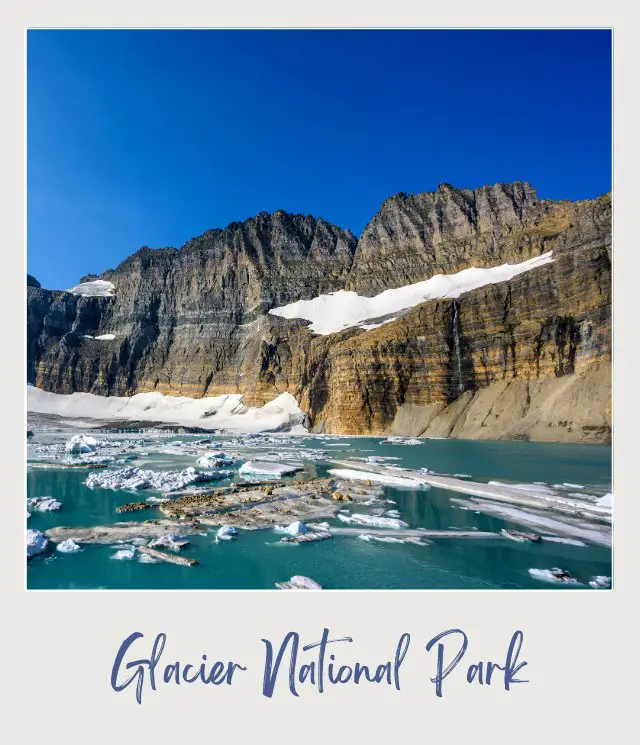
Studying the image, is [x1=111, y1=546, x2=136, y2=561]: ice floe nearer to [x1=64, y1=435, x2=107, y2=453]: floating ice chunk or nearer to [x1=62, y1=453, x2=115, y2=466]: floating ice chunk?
[x1=62, y1=453, x2=115, y2=466]: floating ice chunk

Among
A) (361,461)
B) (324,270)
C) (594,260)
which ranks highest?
(324,270)

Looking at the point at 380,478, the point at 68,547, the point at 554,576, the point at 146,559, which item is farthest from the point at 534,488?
the point at 68,547


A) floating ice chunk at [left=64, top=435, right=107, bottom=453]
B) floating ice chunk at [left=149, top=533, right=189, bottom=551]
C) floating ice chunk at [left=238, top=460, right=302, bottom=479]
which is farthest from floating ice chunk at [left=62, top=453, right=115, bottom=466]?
floating ice chunk at [left=149, top=533, right=189, bottom=551]

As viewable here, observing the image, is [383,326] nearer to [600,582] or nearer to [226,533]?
[226,533]

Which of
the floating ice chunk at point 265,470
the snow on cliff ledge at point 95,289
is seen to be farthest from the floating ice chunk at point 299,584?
the snow on cliff ledge at point 95,289

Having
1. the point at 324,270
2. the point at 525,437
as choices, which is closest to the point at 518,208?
the point at 324,270

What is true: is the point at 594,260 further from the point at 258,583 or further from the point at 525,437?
the point at 258,583
